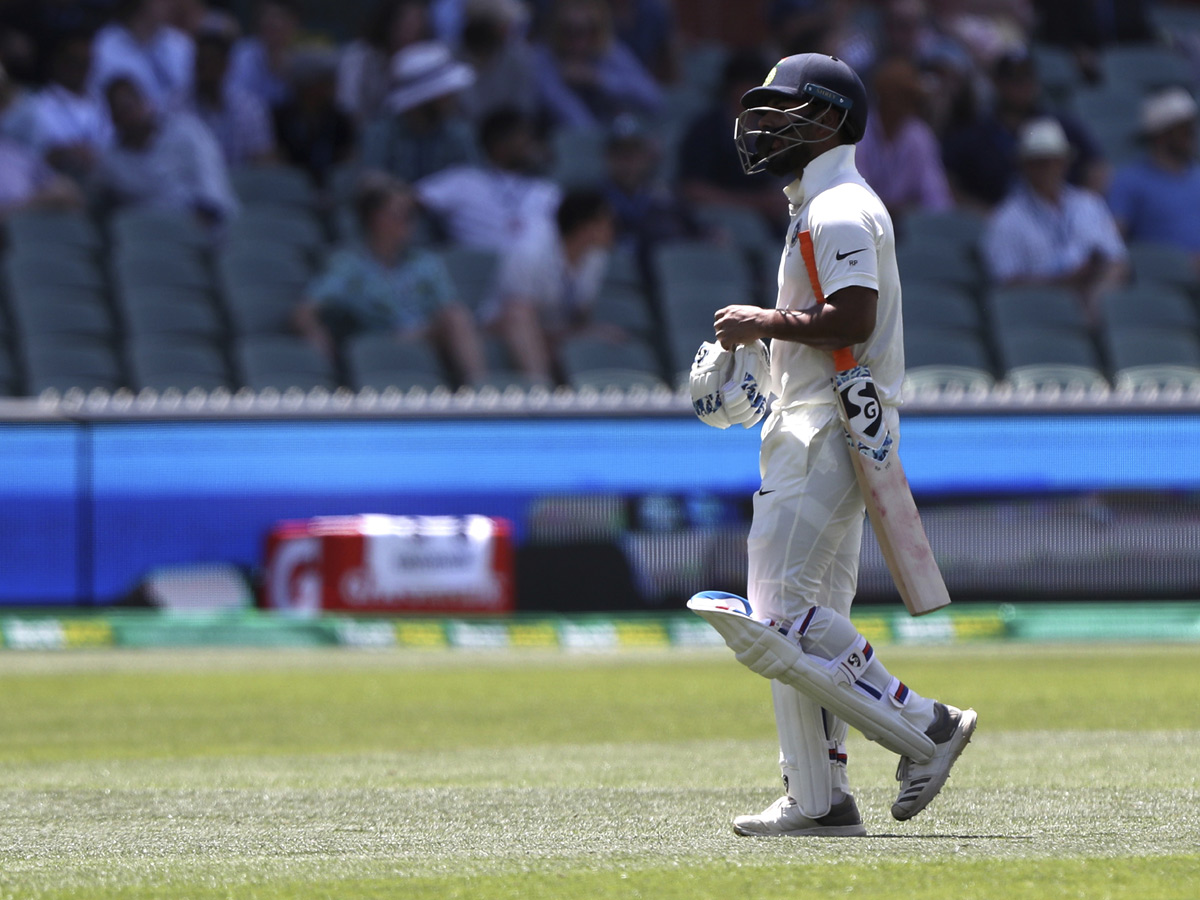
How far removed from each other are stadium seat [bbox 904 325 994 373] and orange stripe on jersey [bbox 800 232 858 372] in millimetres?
8907

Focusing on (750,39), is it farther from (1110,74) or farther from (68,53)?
(68,53)

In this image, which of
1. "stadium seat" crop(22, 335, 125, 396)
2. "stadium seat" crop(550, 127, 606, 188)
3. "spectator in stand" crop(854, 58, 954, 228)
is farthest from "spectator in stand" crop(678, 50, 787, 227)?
"stadium seat" crop(22, 335, 125, 396)

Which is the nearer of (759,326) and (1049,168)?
(759,326)

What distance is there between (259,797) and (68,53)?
38.4ft

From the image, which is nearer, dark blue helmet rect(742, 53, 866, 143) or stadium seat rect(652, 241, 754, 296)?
dark blue helmet rect(742, 53, 866, 143)

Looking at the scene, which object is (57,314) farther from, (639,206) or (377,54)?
(639,206)

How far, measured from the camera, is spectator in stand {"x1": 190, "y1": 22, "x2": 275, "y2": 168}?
1567cm

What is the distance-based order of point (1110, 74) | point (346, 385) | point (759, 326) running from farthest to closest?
point (1110, 74)
point (346, 385)
point (759, 326)

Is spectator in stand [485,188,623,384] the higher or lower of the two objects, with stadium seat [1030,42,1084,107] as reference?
lower

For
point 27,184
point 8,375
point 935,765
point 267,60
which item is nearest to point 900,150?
point 267,60

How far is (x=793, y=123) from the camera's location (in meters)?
4.87

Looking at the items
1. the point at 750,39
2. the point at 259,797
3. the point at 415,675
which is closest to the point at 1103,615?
the point at 415,675

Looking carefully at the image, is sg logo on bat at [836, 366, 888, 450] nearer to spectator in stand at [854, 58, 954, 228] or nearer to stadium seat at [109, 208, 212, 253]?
stadium seat at [109, 208, 212, 253]

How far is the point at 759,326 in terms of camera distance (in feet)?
15.3
